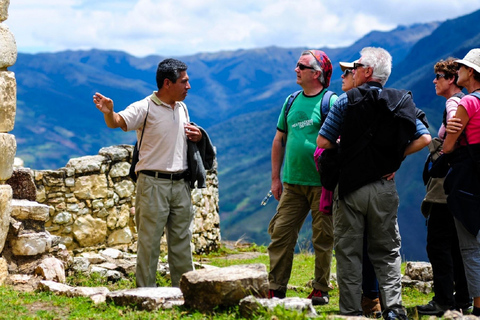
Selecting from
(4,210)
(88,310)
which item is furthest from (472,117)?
(4,210)

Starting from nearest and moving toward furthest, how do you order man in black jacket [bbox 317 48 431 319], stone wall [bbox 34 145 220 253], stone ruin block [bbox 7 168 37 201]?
man in black jacket [bbox 317 48 431 319], stone ruin block [bbox 7 168 37 201], stone wall [bbox 34 145 220 253]

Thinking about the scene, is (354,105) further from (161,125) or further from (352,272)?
(161,125)

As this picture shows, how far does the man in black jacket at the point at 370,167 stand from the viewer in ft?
14.8

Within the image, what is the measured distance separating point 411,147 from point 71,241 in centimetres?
598

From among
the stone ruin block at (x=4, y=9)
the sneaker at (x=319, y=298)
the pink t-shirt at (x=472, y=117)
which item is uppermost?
the stone ruin block at (x=4, y=9)

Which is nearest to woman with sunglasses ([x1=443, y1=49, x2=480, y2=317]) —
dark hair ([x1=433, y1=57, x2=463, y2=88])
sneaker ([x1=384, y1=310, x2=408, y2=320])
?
dark hair ([x1=433, y1=57, x2=463, y2=88])

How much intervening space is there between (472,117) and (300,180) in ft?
5.35

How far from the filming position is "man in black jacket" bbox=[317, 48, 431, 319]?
14.8 feet

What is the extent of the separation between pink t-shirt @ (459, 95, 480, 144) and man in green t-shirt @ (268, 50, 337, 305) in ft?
4.43

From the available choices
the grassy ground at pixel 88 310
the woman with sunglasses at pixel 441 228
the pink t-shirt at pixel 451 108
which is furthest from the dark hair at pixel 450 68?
the grassy ground at pixel 88 310

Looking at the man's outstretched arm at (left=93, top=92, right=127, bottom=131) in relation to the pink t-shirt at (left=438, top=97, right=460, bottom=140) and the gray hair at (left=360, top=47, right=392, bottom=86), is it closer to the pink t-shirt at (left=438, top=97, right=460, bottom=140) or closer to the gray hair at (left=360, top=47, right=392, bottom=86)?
the gray hair at (left=360, top=47, right=392, bottom=86)

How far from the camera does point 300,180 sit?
222 inches

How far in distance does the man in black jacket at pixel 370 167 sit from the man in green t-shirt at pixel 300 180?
95 cm

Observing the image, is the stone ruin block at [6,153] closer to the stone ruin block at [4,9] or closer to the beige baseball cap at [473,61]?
the stone ruin block at [4,9]
